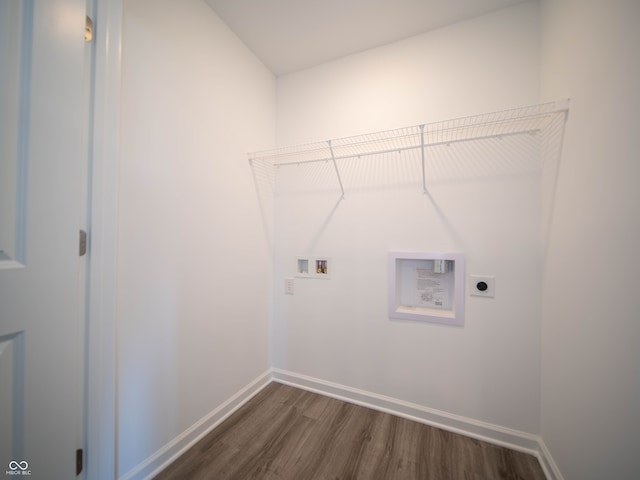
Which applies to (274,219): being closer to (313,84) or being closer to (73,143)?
(313,84)

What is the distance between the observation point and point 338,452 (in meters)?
1.36

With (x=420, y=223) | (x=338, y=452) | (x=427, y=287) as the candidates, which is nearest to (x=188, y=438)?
(x=338, y=452)

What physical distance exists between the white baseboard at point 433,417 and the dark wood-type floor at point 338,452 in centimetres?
4

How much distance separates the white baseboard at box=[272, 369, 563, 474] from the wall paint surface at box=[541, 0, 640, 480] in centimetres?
13

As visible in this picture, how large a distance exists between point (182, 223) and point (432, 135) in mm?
1708

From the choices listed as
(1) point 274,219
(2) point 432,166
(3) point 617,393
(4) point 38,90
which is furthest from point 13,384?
(2) point 432,166

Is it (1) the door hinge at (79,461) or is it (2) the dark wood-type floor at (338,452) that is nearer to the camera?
(1) the door hinge at (79,461)

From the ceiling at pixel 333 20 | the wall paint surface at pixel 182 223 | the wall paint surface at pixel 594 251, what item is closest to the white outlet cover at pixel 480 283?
the wall paint surface at pixel 594 251

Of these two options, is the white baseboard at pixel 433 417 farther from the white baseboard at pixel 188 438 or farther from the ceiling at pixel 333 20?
the ceiling at pixel 333 20

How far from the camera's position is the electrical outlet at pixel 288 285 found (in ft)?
6.75

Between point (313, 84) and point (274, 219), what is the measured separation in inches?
47.5

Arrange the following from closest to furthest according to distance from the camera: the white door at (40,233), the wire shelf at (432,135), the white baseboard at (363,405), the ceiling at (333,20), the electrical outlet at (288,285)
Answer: the white door at (40,233)
the white baseboard at (363,405)
the wire shelf at (432,135)
the ceiling at (333,20)
the electrical outlet at (288,285)

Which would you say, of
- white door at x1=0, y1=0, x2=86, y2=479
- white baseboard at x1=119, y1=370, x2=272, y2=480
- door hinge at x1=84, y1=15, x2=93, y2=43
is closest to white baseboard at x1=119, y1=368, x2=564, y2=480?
white baseboard at x1=119, y1=370, x2=272, y2=480

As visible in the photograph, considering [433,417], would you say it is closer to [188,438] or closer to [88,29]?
[188,438]
